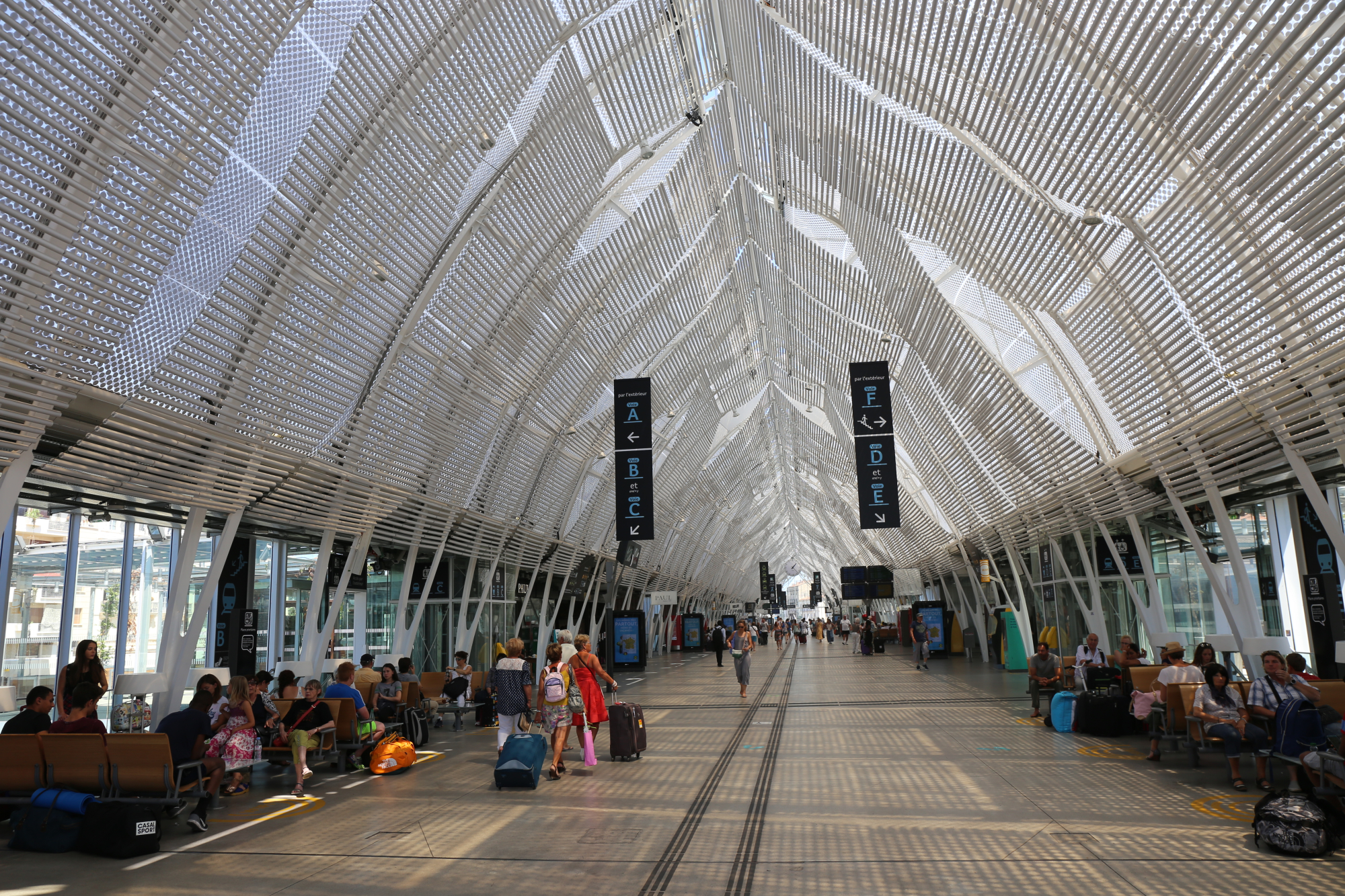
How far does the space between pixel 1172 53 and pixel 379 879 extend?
1066 cm

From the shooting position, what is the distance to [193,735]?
8805 millimetres

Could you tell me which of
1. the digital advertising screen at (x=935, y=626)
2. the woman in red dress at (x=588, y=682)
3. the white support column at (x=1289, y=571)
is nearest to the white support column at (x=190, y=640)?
the woman in red dress at (x=588, y=682)

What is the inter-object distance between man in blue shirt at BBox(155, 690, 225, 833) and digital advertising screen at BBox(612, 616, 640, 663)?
25.3m

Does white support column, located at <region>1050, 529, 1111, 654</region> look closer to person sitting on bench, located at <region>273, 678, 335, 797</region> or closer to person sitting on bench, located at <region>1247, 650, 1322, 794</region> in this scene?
person sitting on bench, located at <region>1247, 650, 1322, 794</region>

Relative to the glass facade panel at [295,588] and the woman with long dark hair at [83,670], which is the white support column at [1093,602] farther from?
the woman with long dark hair at [83,670]

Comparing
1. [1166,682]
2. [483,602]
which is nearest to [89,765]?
[1166,682]

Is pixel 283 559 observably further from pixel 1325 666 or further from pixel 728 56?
pixel 1325 666

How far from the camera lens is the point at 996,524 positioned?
27859mm

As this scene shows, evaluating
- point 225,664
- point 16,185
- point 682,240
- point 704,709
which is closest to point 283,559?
point 225,664

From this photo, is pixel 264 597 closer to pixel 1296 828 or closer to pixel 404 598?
pixel 404 598

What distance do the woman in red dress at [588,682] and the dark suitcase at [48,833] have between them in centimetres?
553

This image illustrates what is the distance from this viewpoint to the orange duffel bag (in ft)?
37.9

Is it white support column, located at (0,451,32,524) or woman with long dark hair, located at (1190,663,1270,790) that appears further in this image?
white support column, located at (0,451,32,524)

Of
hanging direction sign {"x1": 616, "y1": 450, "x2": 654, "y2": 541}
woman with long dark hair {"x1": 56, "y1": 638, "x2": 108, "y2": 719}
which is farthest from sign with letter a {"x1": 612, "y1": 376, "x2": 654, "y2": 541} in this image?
woman with long dark hair {"x1": 56, "y1": 638, "x2": 108, "y2": 719}
